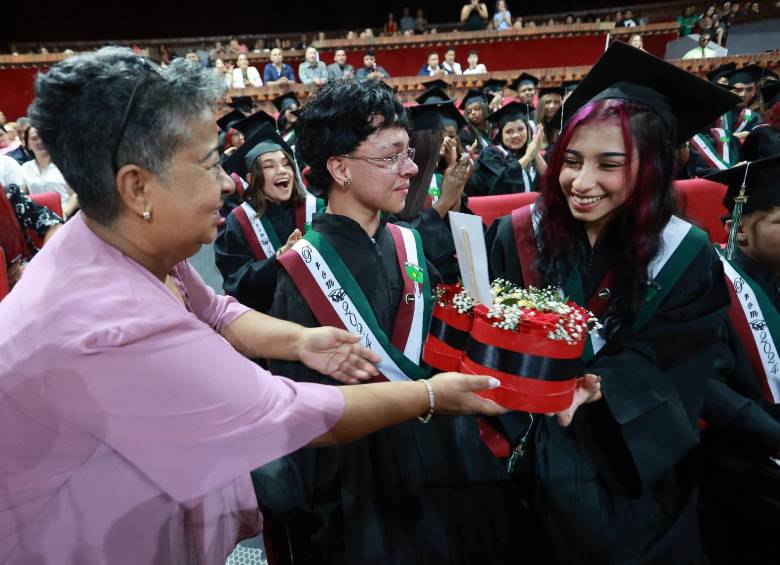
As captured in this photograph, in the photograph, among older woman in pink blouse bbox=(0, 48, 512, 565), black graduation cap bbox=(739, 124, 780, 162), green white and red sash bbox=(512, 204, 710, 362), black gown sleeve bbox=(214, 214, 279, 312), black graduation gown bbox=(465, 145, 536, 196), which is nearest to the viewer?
older woman in pink blouse bbox=(0, 48, 512, 565)

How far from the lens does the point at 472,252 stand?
3.77ft

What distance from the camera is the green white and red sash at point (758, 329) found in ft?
6.38

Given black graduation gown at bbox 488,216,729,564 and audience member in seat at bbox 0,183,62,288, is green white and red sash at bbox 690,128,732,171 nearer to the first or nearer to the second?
black graduation gown at bbox 488,216,729,564

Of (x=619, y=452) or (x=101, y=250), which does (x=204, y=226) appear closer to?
(x=101, y=250)

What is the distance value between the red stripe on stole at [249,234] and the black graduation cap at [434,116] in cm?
148

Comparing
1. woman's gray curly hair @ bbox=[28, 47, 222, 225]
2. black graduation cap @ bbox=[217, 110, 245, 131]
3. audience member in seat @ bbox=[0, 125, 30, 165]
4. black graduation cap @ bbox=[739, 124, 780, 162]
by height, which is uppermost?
woman's gray curly hair @ bbox=[28, 47, 222, 225]

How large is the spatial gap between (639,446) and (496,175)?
4321 millimetres

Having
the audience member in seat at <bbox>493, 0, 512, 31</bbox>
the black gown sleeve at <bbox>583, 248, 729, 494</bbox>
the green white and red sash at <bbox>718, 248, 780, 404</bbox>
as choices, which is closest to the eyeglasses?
the black gown sleeve at <bbox>583, 248, 729, 494</bbox>

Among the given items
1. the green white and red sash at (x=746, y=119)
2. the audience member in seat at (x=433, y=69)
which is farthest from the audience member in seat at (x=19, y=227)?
the audience member in seat at (x=433, y=69)

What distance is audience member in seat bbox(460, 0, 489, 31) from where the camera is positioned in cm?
1505

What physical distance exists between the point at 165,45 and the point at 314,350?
17871 millimetres

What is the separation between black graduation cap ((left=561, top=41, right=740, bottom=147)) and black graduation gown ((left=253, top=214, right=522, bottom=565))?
1.21 meters

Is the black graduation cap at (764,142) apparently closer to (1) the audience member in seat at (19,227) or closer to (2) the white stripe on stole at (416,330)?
(2) the white stripe on stole at (416,330)

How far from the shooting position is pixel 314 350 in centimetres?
152
